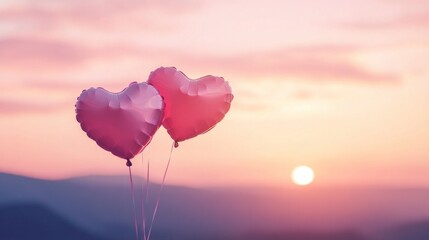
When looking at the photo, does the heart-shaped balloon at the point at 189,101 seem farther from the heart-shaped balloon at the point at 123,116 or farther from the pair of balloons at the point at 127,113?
the heart-shaped balloon at the point at 123,116

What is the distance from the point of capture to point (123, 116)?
26078 millimetres

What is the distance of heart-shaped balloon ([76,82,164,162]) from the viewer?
85.6ft

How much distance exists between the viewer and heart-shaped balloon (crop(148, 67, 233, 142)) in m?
27.4

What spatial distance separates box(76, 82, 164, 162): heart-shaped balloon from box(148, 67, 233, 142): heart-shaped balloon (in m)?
1.16

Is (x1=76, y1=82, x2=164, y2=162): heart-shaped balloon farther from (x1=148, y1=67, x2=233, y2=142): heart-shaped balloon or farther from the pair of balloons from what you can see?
(x1=148, y1=67, x2=233, y2=142): heart-shaped balloon

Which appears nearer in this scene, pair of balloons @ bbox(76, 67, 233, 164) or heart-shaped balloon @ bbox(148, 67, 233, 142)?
pair of balloons @ bbox(76, 67, 233, 164)

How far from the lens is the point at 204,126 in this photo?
27.8 m

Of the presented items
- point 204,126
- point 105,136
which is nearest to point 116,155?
point 105,136

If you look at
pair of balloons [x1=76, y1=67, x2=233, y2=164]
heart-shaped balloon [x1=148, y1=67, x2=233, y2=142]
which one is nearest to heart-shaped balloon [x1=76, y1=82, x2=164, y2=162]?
pair of balloons [x1=76, y1=67, x2=233, y2=164]

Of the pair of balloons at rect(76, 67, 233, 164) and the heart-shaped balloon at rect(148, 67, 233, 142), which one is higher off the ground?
the heart-shaped balloon at rect(148, 67, 233, 142)

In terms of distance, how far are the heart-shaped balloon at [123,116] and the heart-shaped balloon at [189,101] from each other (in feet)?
3.82

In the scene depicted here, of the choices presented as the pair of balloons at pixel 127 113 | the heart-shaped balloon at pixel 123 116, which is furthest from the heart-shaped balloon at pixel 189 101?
the heart-shaped balloon at pixel 123 116

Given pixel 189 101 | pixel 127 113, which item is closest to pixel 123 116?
pixel 127 113

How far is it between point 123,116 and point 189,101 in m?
2.20
